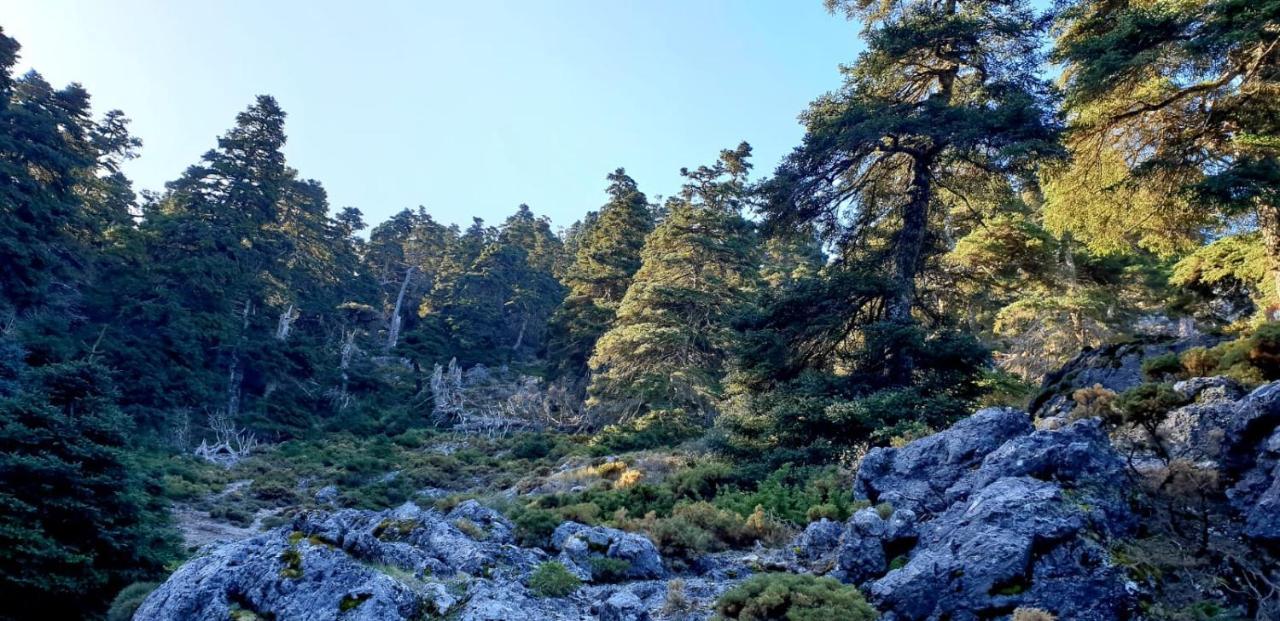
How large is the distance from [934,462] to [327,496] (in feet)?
63.6

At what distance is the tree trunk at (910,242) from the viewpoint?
639 inches

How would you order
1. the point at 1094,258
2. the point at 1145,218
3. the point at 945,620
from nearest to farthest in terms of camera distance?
the point at 945,620
the point at 1145,218
the point at 1094,258

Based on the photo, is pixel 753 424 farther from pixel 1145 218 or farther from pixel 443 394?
pixel 443 394

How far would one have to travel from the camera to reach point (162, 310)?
29.8 meters

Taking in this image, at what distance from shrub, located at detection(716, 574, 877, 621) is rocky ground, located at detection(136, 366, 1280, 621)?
1.12 feet

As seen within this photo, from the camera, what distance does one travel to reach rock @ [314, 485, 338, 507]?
20.6 meters

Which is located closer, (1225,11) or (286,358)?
(1225,11)

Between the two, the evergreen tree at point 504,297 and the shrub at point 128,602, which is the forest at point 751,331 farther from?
the evergreen tree at point 504,297

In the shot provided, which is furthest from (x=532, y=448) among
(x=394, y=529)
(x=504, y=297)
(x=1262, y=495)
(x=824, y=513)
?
(x=504, y=297)

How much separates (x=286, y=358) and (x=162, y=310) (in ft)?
25.6

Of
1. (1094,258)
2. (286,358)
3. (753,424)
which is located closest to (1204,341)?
(753,424)

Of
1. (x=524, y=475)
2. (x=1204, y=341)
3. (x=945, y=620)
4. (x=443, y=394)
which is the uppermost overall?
(x=443, y=394)

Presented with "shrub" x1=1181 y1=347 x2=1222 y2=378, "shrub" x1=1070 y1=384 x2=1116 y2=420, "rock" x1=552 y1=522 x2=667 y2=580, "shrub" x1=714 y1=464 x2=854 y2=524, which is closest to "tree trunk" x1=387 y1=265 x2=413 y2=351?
"shrub" x1=714 y1=464 x2=854 y2=524

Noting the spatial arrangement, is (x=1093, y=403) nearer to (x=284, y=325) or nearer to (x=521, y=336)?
(x=284, y=325)
